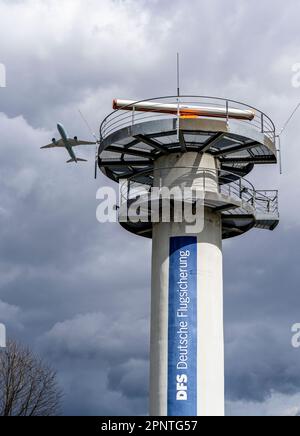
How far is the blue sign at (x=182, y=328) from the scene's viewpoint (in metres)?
43.2

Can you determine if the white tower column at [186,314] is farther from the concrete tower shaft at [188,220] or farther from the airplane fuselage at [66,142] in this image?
the airplane fuselage at [66,142]

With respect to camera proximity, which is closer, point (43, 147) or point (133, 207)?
point (133, 207)

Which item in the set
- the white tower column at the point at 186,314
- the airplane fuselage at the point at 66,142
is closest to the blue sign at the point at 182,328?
the white tower column at the point at 186,314

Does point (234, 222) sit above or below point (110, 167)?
below

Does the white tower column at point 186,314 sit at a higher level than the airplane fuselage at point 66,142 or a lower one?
lower

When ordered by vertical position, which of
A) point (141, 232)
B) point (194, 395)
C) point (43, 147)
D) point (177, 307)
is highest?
point (43, 147)

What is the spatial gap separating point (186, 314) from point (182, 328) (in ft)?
2.32

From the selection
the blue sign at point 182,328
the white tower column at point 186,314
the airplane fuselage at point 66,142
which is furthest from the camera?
the airplane fuselage at point 66,142

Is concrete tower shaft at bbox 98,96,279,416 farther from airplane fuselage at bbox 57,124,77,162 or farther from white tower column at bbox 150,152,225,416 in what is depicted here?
airplane fuselage at bbox 57,124,77,162

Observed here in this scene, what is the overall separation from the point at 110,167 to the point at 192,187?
5.97 meters

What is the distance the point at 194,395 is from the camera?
1704 inches
